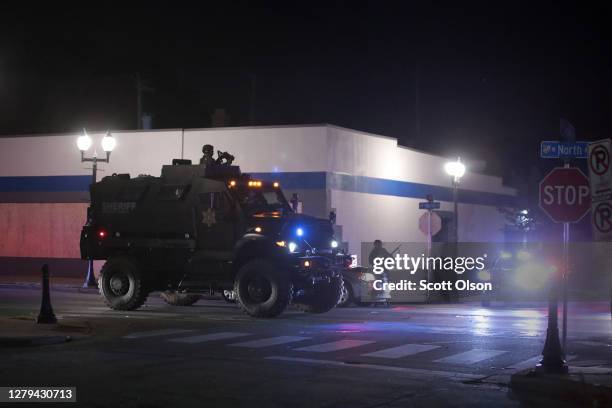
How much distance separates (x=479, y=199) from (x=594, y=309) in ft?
68.7

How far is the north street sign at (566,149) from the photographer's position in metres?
13.2

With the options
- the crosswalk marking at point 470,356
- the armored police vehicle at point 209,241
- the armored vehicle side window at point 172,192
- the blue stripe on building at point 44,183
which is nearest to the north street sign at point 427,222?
the armored police vehicle at point 209,241

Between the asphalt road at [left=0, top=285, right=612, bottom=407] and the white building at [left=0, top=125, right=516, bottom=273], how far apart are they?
12.2 metres

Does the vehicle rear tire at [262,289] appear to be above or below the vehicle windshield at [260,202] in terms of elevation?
below

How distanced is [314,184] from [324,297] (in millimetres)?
11965

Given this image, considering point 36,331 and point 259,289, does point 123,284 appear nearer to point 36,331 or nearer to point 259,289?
point 259,289

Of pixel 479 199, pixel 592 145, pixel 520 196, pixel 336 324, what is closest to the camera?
pixel 592 145

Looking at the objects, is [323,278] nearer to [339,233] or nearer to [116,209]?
[116,209]

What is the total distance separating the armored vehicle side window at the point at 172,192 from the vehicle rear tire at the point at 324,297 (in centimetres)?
383

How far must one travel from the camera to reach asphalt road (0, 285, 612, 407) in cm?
1008

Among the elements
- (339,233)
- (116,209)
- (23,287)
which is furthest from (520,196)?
(116,209)

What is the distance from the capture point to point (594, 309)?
2541 cm

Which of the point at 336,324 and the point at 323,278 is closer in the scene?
the point at 336,324

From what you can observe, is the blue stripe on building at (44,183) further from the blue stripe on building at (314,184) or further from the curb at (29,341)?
the curb at (29,341)
